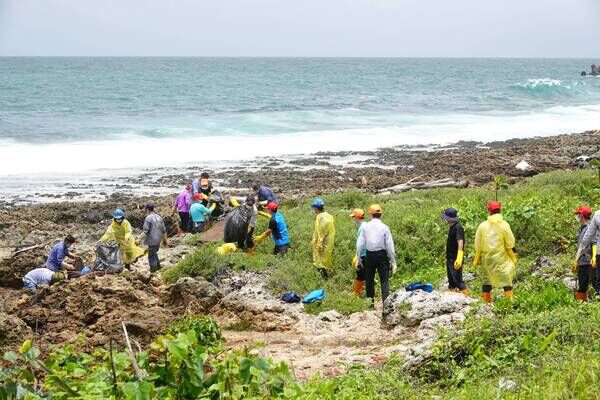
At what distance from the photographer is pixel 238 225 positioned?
13.6 metres

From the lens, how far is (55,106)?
56.9 metres

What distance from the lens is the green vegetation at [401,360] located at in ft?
17.5

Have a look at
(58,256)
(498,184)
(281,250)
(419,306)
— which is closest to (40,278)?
(58,256)

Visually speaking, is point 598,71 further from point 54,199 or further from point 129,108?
point 54,199

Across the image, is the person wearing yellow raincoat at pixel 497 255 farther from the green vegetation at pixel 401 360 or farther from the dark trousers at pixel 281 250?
the dark trousers at pixel 281 250

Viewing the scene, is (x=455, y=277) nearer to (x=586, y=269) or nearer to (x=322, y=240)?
(x=586, y=269)

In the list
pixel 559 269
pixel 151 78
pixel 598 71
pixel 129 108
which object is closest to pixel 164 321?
pixel 559 269

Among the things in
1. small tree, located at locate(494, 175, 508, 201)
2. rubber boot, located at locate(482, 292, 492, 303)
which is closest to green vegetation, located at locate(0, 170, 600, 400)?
rubber boot, located at locate(482, 292, 492, 303)

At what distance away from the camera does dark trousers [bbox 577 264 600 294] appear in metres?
10.2

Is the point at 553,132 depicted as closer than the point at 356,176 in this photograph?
No

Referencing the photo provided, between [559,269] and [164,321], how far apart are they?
583cm

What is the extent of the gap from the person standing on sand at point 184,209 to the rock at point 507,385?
1215cm

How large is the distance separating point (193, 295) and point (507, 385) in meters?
6.59

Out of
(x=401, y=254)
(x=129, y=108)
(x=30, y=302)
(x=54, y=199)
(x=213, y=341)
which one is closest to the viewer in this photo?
(x=213, y=341)
